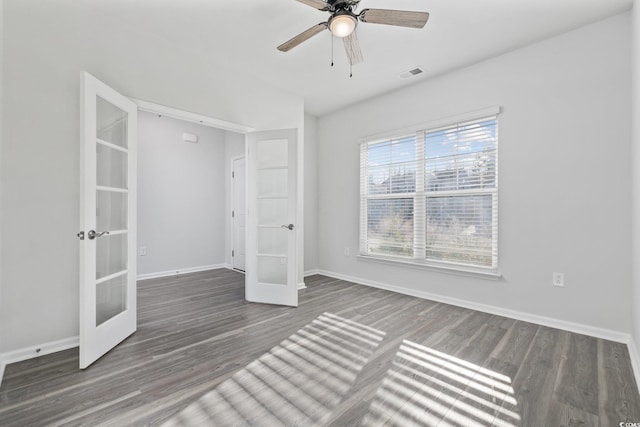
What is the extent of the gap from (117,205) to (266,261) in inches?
66.2

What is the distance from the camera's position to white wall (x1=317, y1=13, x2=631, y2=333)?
2479 mm

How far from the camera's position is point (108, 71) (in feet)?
8.43

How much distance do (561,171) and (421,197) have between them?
1.44m

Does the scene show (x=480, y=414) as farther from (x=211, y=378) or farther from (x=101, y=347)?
(x=101, y=347)

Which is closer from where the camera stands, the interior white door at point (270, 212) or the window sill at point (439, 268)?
the window sill at point (439, 268)

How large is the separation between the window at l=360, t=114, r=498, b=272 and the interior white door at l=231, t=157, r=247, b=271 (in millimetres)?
2280

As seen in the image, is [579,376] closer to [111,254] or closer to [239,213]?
[111,254]

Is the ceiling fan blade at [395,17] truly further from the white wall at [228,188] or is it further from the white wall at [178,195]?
the white wall at [178,195]

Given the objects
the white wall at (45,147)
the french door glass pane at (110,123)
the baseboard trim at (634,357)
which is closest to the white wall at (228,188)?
the white wall at (45,147)

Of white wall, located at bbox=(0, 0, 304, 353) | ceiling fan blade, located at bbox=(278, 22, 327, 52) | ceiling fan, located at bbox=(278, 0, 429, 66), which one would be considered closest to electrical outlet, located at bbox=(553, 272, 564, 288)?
ceiling fan, located at bbox=(278, 0, 429, 66)

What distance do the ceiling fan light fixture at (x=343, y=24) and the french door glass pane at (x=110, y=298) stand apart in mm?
2655

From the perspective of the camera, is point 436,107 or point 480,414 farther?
point 436,107

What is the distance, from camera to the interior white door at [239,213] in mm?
5348

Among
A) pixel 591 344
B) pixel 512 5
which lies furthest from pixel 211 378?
pixel 512 5
